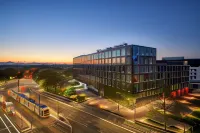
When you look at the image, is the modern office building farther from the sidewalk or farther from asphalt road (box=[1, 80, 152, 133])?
the sidewalk

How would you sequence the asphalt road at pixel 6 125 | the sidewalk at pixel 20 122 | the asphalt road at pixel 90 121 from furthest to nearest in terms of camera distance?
the sidewalk at pixel 20 122, the asphalt road at pixel 6 125, the asphalt road at pixel 90 121

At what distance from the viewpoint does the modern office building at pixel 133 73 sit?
178ft

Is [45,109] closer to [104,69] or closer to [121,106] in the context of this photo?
[121,106]

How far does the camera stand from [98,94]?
3000 inches

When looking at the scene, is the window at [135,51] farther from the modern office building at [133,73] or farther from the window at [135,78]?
the window at [135,78]

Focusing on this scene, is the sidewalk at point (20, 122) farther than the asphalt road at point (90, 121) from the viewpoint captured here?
Yes

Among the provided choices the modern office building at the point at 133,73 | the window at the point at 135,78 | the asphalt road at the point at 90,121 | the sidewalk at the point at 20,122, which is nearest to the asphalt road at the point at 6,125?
the sidewalk at the point at 20,122

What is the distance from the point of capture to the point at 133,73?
176 ft

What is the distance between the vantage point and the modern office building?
2137 inches

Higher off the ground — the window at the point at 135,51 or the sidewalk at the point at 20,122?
the window at the point at 135,51

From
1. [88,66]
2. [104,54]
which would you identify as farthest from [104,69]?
[88,66]

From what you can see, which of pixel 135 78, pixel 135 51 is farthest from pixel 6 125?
pixel 135 51

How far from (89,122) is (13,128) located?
71.7 ft

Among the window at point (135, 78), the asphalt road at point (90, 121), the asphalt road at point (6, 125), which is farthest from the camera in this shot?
the window at point (135, 78)
